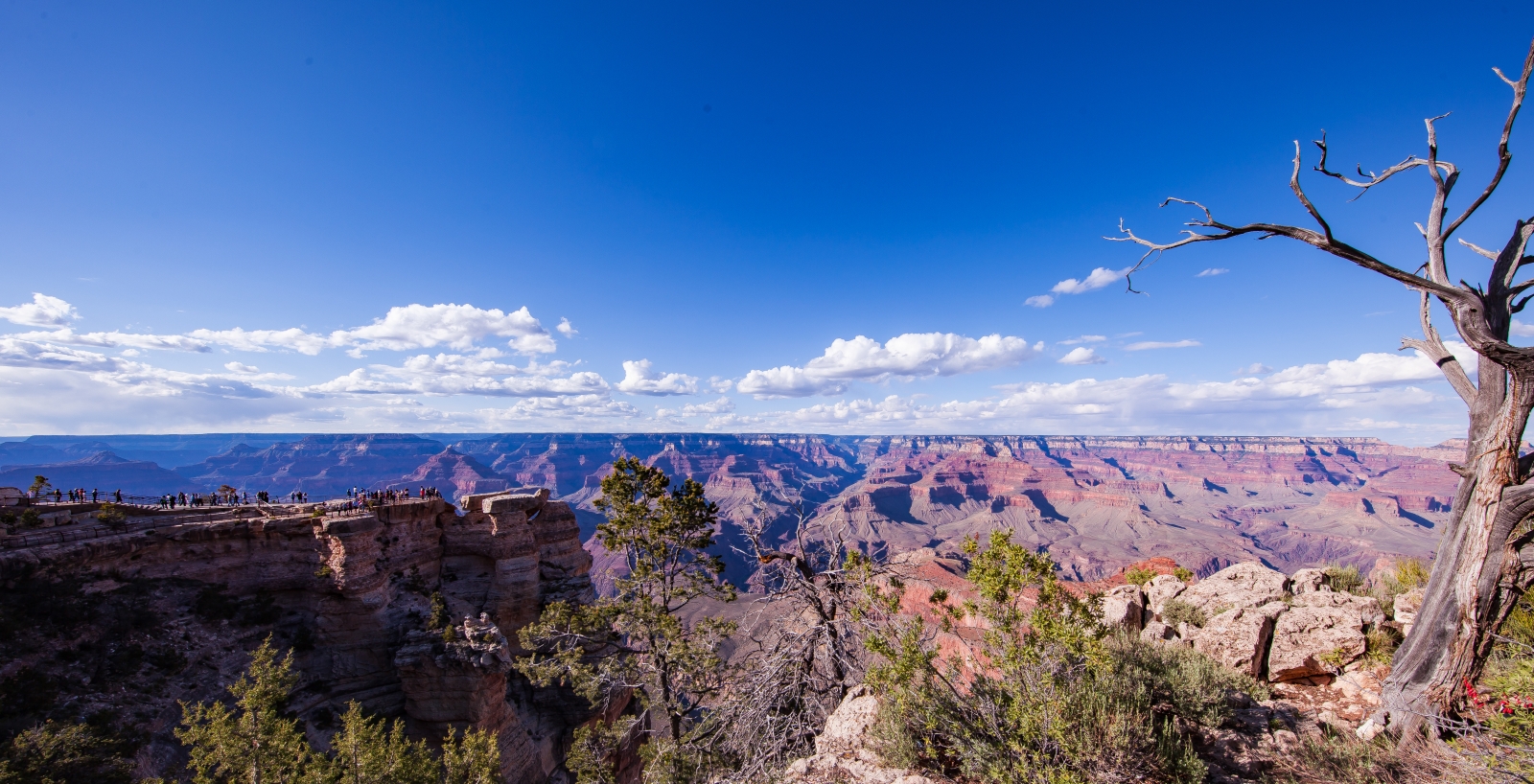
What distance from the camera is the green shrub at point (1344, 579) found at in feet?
46.6

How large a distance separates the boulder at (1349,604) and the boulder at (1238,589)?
1.81 feet

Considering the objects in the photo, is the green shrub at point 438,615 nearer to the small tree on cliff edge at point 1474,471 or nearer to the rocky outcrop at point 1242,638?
the rocky outcrop at point 1242,638

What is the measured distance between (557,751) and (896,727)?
22152 millimetres

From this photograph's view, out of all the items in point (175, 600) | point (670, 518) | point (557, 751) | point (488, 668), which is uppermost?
point (670, 518)

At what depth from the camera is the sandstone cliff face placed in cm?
1845

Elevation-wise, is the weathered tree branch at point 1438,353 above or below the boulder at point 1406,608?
above

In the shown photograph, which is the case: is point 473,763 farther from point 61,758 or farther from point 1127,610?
point 1127,610

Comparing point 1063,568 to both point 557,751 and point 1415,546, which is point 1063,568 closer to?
point 1415,546

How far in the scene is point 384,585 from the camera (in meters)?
21.3

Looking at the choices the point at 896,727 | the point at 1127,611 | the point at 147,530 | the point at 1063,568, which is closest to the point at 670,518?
the point at 896,727

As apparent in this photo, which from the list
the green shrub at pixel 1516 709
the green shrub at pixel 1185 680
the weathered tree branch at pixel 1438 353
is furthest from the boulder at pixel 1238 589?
the weathered tree branch at pixel 1438 353

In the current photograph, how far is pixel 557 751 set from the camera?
22.2 meters

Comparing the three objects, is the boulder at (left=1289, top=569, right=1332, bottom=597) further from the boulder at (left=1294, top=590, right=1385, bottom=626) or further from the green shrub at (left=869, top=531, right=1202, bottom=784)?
the green shrub at (left=869, top=531, right=1202, bottom=784)

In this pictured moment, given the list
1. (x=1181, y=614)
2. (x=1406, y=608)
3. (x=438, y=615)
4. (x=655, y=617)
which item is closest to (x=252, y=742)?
(x=655, y=617)
